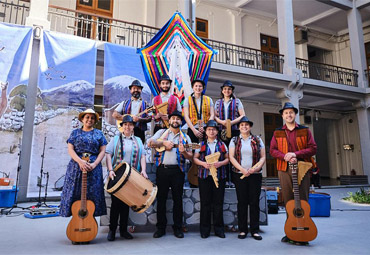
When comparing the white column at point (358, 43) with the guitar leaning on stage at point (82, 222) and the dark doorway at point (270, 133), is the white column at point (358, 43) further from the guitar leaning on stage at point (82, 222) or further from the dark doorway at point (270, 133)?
the guitar leaning on stage at point (82, 222)

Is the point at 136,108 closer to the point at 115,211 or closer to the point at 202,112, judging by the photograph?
the point at 202,112

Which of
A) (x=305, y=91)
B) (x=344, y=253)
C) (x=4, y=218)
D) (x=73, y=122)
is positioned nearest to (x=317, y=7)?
(x=305, y=91)

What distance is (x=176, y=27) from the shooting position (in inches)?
185

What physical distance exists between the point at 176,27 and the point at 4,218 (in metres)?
4.27

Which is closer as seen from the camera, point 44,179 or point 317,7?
point 44,179

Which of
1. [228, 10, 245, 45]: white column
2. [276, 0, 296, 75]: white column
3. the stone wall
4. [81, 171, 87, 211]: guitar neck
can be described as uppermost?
[228, 10, 245, 45]: white column

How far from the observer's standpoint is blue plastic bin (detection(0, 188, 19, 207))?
5.30 metres

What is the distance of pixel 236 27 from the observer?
11547mm

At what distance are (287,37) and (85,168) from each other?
9200mm

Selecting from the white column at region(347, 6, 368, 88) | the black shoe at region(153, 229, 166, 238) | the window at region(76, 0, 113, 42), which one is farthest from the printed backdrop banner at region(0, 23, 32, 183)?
the white column at region(347, 6, 368, 88)

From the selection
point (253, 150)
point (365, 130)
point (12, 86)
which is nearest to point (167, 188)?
point (253, 150)

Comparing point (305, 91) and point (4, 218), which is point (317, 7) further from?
point (4, 218)

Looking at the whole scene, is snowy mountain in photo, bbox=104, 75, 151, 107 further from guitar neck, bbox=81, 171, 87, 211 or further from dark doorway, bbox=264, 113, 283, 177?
dark doorway, bbox=264, 113, 283, 177

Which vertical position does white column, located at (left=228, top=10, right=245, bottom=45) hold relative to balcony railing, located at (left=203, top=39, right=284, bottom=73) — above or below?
above
